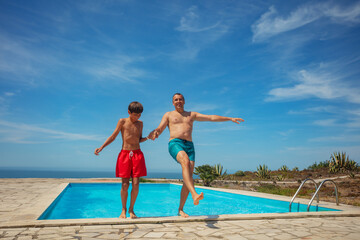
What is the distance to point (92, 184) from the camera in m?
13.7

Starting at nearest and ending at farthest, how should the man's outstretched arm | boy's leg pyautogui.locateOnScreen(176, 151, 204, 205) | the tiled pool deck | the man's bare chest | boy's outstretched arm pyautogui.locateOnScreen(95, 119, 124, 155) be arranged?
the tiled pool deck < boy's leg pyautogui.locateOnScreen(176, 151, 204, 205) < boy's outstretched arm pyautogui.locateOnScreen(95, 119, 124, 155) < the man's bare chest < the man's outstretched arm

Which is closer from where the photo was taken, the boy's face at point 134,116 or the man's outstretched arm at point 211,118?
the boy's face at point 134,116

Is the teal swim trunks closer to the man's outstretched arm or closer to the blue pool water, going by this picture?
the man's outstretched arm

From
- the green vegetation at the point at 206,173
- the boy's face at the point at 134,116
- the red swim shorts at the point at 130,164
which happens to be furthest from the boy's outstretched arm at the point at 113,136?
the green vegetation at the point at 206,173

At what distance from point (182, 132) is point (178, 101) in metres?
0.57

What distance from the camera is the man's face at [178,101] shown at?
4.72 m

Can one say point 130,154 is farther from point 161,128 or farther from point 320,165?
point 320,165

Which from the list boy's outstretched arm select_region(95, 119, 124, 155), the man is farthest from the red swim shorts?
the man

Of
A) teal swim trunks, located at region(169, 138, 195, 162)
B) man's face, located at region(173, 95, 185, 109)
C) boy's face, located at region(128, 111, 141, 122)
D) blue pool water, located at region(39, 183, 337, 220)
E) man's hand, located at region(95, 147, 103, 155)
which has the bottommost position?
blue pool water, located at region(39, 183, 337, 220)

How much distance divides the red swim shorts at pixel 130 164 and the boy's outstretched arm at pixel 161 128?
1.23 feet

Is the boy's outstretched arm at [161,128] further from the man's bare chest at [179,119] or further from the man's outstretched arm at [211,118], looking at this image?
the man's outstretched arm at [211,118]

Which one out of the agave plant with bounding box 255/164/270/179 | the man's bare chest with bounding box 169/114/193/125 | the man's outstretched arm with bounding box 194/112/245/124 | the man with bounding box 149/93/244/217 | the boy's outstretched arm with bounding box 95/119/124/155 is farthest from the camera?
the agave plant with bounding box 255/164/270/179

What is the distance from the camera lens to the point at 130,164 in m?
4.29

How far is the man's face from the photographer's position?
472cm
